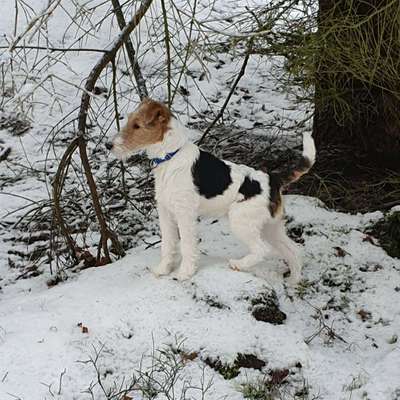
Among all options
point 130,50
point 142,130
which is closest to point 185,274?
point 142,130

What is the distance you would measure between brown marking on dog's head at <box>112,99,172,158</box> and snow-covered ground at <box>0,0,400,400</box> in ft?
2.79

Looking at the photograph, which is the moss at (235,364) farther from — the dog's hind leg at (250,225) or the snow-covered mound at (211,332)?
the dog's hind leg at (250,225)

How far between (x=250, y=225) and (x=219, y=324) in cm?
83

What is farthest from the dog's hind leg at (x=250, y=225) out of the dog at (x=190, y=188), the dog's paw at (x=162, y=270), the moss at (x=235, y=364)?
the moss at (x=235, y=364)

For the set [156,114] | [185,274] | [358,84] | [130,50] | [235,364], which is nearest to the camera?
[235,364]

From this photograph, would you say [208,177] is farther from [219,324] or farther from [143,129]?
[219,324]

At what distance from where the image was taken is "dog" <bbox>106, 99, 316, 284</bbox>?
182 inches

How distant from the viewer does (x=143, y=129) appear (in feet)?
15.1

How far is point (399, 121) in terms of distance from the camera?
6602 millimetres

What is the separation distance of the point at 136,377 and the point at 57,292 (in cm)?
134

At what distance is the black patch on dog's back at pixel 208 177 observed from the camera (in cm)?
472

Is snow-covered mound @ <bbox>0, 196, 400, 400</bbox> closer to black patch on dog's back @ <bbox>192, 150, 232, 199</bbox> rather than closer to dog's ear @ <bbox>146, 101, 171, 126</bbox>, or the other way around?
black patch on dog's back @ <bbox>192, 150, 232, 199</bbox>

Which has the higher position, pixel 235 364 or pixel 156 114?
pixel 156 114

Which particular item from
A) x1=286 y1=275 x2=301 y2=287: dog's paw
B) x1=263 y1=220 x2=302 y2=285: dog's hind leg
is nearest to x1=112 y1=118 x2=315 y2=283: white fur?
x1=263 y1=220 x2=302 y2=285: dog's hind leg
